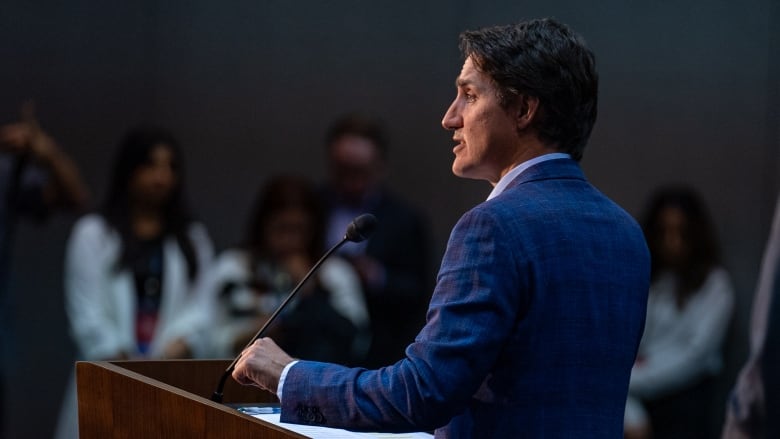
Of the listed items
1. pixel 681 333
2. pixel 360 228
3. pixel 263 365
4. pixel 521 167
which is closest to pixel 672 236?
pixel 681 333

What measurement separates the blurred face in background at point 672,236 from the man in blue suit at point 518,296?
3.63 m

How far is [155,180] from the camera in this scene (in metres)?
5.10

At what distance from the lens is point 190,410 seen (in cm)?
194

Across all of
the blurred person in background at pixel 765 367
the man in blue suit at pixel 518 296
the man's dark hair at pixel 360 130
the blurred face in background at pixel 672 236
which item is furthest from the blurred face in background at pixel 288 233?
the man in blue suit at pixel 518 296

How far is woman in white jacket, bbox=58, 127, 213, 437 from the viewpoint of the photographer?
491cm

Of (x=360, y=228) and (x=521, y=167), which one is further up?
(x=521, y=167)

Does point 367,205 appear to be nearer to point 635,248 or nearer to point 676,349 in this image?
point 676,349

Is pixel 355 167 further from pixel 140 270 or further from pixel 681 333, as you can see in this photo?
pixel 681 333

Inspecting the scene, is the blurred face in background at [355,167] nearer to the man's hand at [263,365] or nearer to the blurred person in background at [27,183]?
the blurred person in background at [27,183]

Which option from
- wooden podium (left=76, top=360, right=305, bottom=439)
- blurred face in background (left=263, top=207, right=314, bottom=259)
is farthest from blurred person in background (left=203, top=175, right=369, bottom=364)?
wooden podium (left=76, top=360, right=305, bottom=439)

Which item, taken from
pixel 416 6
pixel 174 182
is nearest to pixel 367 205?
pixel 174 182

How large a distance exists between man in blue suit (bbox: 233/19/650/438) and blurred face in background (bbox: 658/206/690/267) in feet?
11.9

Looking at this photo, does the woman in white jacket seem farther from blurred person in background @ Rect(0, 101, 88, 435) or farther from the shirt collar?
the shirt collar

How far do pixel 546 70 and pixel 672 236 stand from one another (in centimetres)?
380
